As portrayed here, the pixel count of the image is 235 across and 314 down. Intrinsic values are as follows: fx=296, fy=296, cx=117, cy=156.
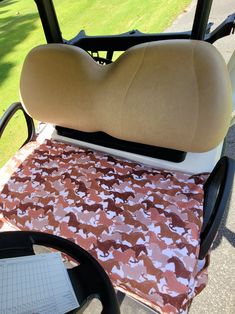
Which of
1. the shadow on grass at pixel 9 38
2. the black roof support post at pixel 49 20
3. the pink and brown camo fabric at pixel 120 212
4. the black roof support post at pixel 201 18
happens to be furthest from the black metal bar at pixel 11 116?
the shadow on grass at pixel 9 38

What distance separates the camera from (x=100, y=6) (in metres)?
2.41

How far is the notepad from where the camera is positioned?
2.32ft

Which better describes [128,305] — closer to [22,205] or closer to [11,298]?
[22,205]

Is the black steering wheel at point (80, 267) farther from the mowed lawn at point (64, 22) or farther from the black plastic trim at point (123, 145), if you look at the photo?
the mowed lawn at point (64, 22)

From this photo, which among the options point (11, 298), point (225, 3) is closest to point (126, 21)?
point (225, 3)

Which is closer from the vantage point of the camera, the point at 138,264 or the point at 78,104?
the point at 138,264

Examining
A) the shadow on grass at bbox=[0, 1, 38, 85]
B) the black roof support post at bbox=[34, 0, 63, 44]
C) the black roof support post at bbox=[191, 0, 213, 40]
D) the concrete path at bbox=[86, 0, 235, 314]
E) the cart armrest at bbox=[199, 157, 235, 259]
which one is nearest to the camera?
the cart armrest at bbox=[199, 157, 235, 259]

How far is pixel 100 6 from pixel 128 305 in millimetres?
2187

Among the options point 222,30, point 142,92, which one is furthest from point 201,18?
point 142,92

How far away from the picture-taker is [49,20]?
5.16 feet

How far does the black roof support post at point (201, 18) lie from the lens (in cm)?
123

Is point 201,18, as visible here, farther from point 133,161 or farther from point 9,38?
point 9,38

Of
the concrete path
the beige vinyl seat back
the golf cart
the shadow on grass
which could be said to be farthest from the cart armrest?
the shadow on grass

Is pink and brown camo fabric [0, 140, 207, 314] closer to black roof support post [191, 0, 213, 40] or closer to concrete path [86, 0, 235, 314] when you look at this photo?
concrete path [86, 0, 235, 314]
